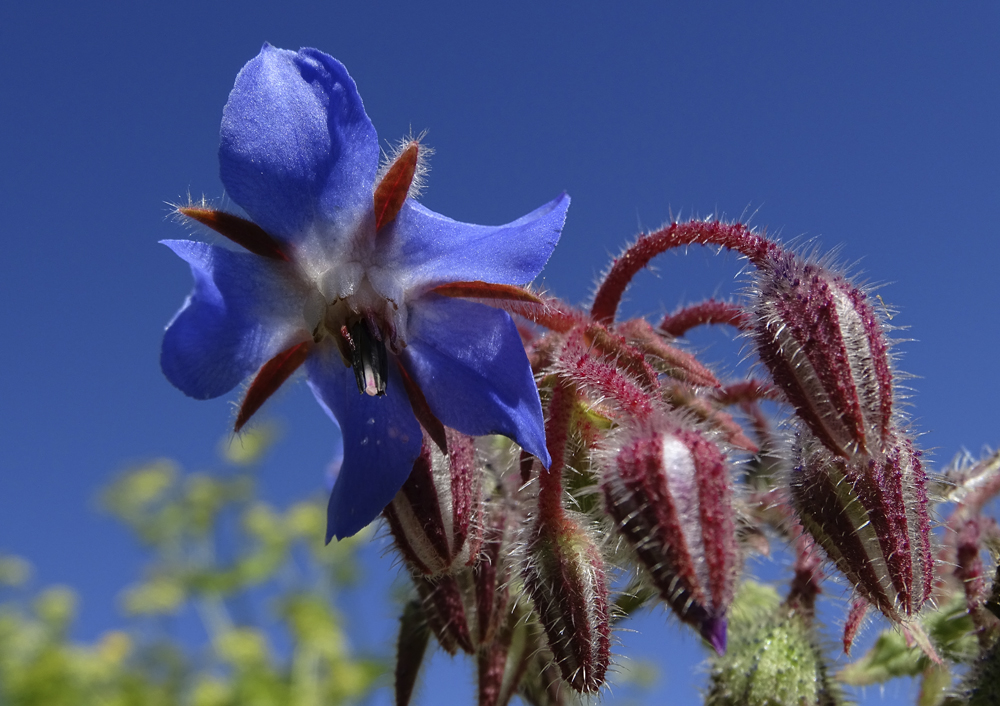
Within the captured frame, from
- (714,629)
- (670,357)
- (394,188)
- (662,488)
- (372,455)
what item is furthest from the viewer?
(670,357)

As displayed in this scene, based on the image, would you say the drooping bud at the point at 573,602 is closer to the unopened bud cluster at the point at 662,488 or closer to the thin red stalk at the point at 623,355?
the unopened bud cluster at the point at 662,488

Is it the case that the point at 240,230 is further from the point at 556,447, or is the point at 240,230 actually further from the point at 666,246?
the point at 666,246

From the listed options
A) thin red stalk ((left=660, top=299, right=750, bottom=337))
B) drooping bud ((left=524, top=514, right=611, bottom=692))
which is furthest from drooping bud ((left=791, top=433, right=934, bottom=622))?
thin red stalk ((left=660, top=299, right=750, bottom=337))

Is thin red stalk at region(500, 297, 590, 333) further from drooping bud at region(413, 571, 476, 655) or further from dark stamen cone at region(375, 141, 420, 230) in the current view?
drooping bud at region(413, 571, 476, 655)

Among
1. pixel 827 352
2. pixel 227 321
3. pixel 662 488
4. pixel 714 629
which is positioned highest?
pixel 227 321

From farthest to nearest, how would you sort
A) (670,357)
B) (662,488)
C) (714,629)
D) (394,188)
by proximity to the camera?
(670,357)
(394,188)
(662,488)
(714,629)

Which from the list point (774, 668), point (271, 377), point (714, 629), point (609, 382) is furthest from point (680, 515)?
point (271, 377)
